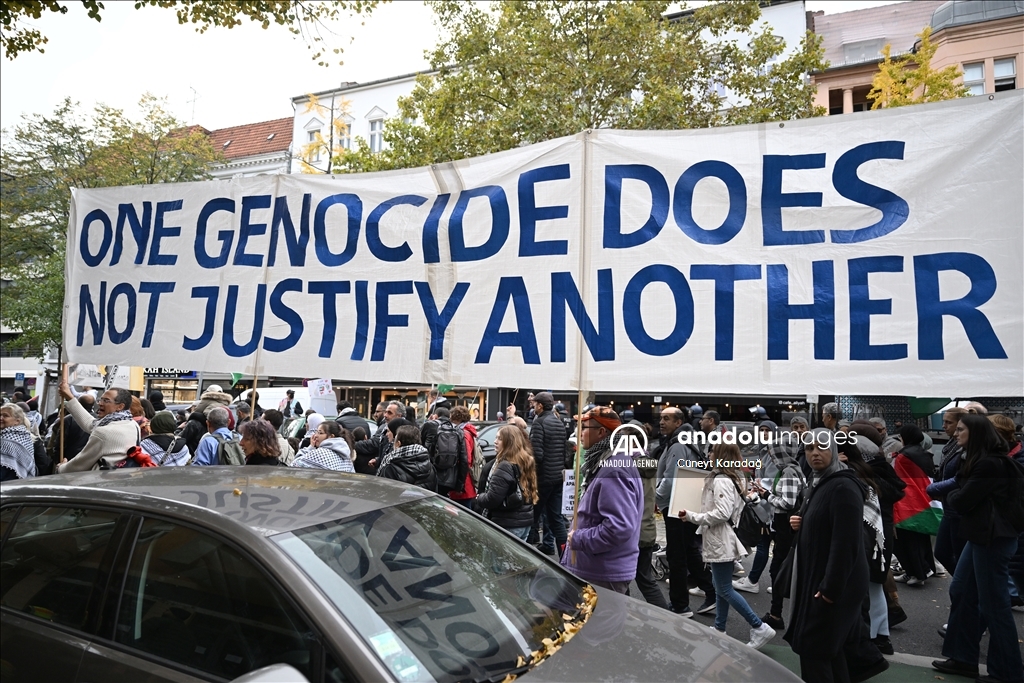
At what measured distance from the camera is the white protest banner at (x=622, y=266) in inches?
135

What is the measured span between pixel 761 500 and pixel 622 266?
3409 millimetres

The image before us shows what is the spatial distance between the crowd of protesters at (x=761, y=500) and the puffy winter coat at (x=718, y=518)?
1 centimetres

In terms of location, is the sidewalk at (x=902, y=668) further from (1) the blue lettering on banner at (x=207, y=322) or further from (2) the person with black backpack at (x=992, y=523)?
(1) the blue lettering on banner at (x=207, y=322)

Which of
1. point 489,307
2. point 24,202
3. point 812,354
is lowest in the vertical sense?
point 812,354

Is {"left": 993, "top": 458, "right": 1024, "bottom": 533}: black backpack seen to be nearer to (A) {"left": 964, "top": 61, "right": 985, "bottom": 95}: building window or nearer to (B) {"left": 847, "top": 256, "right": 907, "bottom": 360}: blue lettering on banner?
(B) {"left": 847, "top": 256, "right": 907, "bottom": 360}: blue lettering on banner

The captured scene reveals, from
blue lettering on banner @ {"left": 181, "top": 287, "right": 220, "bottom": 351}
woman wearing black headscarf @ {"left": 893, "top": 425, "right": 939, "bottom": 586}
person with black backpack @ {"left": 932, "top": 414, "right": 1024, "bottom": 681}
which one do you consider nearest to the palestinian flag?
woman wearing black headscarf @ {"left": 893, "top": 425, "right": 939, "bottom": 586}

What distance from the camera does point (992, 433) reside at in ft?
15.1

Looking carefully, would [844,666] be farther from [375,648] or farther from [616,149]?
[616,149]

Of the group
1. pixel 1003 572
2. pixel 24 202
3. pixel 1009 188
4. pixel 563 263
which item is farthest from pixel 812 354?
pixel 24 202

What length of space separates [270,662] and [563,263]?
270cm

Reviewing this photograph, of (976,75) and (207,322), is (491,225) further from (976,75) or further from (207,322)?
(976,75)

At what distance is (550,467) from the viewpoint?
310 inches

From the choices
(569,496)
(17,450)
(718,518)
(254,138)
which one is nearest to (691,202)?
(569,496)

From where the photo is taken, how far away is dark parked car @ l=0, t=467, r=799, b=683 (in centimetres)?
225
